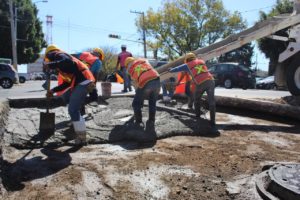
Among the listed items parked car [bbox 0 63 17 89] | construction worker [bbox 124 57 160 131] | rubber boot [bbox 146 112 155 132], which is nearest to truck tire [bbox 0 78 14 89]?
parked car [bbox 0 63 17 89]

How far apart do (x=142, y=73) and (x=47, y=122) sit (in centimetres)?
186

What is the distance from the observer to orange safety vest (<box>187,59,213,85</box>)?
7.35 metres

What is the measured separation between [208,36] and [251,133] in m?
33.3

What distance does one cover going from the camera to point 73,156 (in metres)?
4.88

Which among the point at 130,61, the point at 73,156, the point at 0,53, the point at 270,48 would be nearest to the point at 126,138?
the point at 73,156

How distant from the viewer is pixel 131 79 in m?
7.31

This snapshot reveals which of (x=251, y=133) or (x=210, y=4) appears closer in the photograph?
(x=251, y=133)

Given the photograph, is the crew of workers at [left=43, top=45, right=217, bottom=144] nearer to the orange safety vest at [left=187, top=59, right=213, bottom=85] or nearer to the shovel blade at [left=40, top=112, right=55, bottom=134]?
the orange safety vest at [left=187, top=59, right=213, bottom=85]

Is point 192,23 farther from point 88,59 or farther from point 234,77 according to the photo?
point 88,59

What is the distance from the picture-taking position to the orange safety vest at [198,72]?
7.35 metres

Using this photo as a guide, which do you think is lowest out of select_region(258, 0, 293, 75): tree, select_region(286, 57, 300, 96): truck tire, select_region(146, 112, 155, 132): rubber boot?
select_region(146, 112, 155, 132): rubber boot

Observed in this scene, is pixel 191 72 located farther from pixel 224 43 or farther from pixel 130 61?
pixel 224 43

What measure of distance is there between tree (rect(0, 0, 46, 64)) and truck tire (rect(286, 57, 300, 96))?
1183 inches

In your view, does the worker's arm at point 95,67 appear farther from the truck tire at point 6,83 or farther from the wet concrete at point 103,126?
the truck tire at point 6,83
